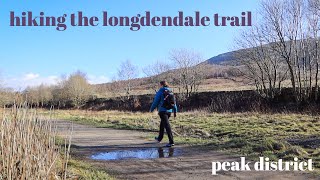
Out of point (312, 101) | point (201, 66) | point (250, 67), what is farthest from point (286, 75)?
point (201, 66)

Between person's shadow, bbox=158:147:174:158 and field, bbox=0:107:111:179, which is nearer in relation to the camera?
field, bbox=0:107:111:179

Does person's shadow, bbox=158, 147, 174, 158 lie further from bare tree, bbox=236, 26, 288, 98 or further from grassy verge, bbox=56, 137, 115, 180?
bare tree, bbox=236, 26, 288, 98

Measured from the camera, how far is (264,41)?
42281 millimetres

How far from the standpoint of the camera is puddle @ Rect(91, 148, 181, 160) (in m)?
9.10

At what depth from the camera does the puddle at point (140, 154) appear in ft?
29.9

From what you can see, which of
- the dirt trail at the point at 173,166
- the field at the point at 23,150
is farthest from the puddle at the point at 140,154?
the field at the point at 23,150

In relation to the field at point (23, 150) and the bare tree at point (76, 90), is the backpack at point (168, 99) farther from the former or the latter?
the bare tree at point (76, 90)

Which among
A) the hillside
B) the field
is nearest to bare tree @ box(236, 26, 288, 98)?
the hillside

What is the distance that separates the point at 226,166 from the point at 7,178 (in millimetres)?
4932

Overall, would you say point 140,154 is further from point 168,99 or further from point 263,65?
point 263,65

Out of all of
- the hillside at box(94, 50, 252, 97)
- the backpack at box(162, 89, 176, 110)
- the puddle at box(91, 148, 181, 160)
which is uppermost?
the hillside at box(94, 50, 252, 97)

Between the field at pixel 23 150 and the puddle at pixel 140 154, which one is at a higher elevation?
the field at pixel 23 150

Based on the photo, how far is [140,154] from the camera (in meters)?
9.46

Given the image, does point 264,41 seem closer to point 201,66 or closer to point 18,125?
point 201,66
